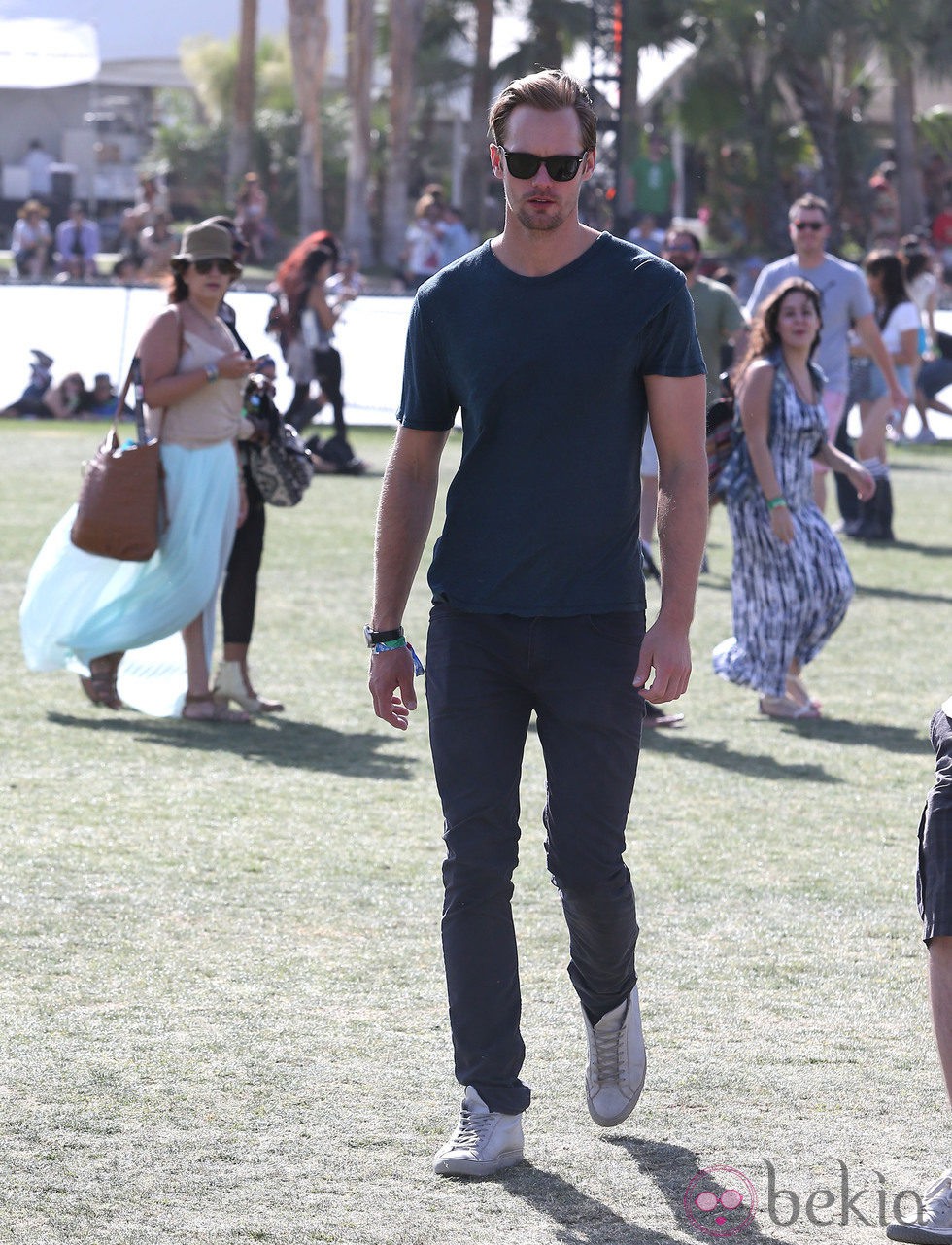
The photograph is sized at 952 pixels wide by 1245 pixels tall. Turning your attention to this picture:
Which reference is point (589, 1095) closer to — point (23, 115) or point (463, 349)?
point (463, 349)

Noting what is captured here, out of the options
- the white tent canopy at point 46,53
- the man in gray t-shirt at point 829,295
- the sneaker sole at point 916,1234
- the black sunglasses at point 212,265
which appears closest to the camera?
the sneaker sole at point 916,1234

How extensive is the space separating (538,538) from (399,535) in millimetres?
321

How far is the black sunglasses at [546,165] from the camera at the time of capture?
378 cm

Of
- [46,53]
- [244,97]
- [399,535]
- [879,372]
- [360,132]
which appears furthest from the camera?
[244,97]

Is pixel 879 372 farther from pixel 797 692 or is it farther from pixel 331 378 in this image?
pixel 797 692

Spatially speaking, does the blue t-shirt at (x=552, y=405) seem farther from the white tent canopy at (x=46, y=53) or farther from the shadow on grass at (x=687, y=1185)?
the white tent canopy at (x=46, y=53)

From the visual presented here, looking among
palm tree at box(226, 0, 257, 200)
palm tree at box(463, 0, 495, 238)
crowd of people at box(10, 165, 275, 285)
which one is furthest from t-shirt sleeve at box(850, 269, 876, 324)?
palm tree at box(226, 0, 257, 200)

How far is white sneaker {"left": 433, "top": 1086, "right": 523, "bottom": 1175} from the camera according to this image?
12.4 feet

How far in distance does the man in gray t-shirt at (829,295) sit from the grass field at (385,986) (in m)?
3.19

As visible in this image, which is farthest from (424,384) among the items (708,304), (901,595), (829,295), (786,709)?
(901,595)

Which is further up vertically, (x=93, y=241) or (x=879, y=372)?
(x=93, y=241)

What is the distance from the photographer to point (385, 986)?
493 centimetres

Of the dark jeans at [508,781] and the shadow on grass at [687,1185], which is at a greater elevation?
the dark jeans at [508,781]

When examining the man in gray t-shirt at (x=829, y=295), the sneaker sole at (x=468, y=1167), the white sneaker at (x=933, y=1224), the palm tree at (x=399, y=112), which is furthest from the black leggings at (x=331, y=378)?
the palm tree at (x=399, y=112)
